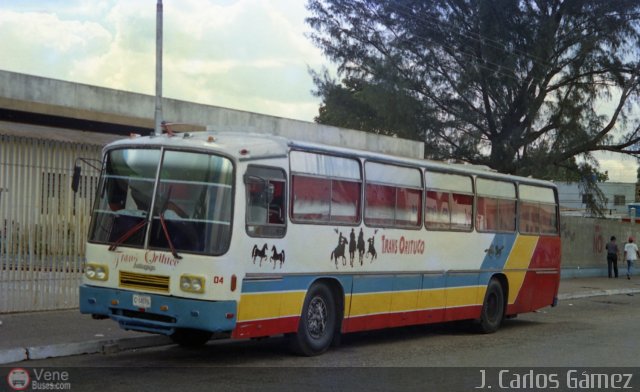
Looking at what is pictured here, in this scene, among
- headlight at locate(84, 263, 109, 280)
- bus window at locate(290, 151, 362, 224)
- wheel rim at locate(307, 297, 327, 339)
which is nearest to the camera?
headlight at locate(84, 263, 109, 280)

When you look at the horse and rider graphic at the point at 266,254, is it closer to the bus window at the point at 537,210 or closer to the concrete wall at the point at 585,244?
the bus window at the point at 537,210

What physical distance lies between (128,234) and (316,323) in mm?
2898

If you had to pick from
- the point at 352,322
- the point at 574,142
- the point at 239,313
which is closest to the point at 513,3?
the point at 574,142

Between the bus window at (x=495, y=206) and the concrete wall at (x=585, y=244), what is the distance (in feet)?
59.1

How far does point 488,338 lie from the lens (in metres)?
14.8

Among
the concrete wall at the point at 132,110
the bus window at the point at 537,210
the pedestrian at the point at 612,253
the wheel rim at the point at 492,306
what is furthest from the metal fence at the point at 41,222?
the pedestrian at the point at 612,253

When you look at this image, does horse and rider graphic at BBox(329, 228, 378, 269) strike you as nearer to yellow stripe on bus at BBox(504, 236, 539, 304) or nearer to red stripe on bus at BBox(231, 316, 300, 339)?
red stripe on bus at BBox(231, 316, 300, 339)

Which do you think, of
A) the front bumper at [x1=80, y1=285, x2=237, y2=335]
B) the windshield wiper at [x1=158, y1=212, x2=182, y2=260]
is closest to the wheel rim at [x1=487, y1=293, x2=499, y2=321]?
the front bumper at [x1=80, y1=285, x2=237, y2=335]

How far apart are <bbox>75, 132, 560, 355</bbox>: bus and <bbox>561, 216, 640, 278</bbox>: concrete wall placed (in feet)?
68.6

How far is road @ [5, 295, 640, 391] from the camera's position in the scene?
9203mm

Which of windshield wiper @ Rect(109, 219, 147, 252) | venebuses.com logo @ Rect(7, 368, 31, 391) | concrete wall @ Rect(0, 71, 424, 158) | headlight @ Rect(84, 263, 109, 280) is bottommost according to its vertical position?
venebuses.com logo @ Rect(7, 368, 31, 391)

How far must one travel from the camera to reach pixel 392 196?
13.0 m

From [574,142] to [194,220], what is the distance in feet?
82.4

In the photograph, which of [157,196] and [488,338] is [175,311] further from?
[488,338]
